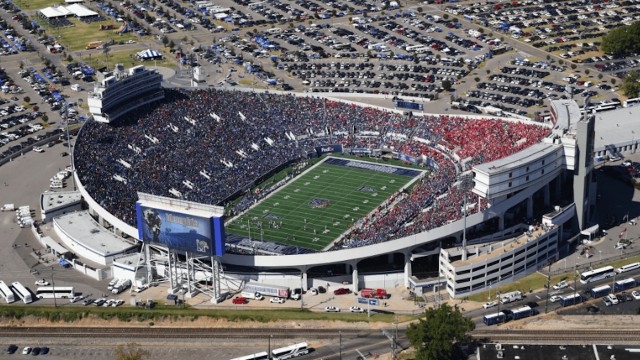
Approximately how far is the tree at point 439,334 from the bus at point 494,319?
6.73 metres

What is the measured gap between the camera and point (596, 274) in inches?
4892

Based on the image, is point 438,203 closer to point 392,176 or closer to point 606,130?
point 392,176

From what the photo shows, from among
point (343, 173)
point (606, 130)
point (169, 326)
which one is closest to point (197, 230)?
point (169, 326)

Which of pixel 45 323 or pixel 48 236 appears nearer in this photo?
pixel 45 323

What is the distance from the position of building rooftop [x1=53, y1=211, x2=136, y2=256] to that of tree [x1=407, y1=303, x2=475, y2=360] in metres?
43.2

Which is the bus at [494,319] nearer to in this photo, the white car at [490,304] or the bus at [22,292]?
the white car at [490,304]

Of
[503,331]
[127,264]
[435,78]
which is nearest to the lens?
[503,331]

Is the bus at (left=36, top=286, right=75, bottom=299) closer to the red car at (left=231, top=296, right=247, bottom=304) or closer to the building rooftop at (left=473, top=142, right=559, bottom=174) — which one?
the red car at (left=231, top=296, right=247, bottom=304)

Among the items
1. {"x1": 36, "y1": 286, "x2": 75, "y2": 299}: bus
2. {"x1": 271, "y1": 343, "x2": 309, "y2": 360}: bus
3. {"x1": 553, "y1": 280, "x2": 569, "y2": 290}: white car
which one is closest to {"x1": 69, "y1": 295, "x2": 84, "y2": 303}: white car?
{"x1": 36, "y1": 286, "x2": 75, "y2": 299}: bus

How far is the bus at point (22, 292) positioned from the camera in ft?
409

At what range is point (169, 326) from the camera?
389 ft

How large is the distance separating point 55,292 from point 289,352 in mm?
32990

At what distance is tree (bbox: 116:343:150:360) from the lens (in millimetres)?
108062

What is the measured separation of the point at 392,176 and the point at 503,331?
43190 mm
